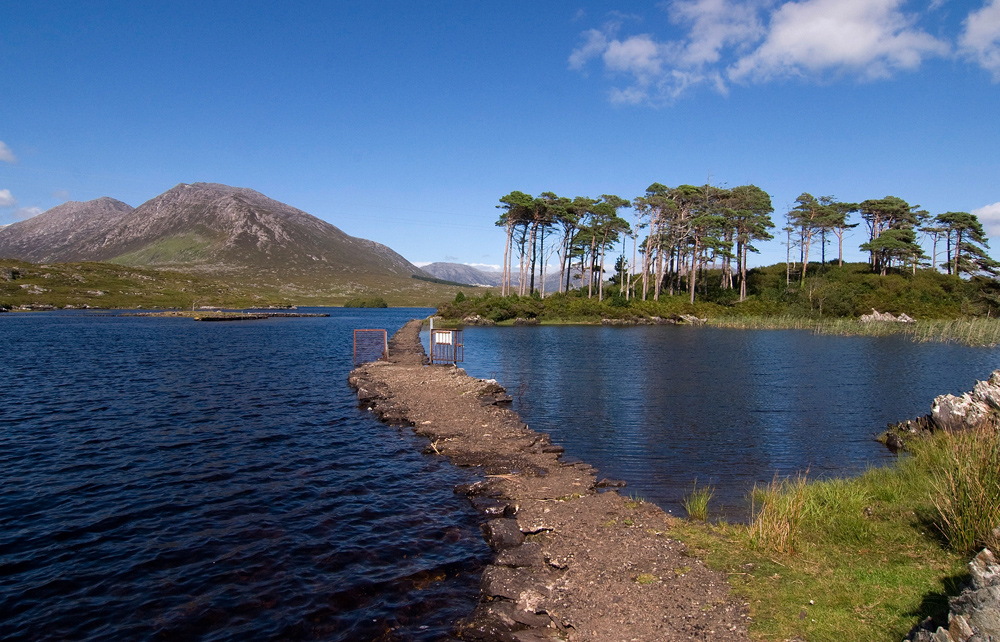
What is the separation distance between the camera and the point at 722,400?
24.5 m

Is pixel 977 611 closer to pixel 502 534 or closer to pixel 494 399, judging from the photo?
pixel 502 534

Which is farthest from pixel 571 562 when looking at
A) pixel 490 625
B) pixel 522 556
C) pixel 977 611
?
pixel 977 611

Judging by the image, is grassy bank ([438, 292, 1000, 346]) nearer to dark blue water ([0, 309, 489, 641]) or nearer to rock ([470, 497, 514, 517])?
dark blue water ([0, 309, 489, 641])

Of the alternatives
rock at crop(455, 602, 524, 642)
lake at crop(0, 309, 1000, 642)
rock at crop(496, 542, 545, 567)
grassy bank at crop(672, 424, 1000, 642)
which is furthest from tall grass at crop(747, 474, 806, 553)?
rock at crop(455, 602, 524, 642)

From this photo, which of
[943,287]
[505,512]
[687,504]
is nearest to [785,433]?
[687,504]

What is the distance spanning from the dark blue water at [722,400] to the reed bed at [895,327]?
538 centimetres

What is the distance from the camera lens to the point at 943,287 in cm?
7900

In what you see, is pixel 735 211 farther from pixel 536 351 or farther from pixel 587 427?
pixel 587 427

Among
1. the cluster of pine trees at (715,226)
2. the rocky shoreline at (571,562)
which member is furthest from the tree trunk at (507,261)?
the rocky shoreline at (571,562)

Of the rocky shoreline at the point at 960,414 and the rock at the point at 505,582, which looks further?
the rocky shoreline at the point at 960,414

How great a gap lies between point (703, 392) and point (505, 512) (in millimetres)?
17610

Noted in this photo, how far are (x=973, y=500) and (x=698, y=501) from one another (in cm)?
466

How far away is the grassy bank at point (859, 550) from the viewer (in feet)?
22.1

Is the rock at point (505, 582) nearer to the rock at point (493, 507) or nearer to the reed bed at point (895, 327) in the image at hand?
the rock at point (493, 507)
